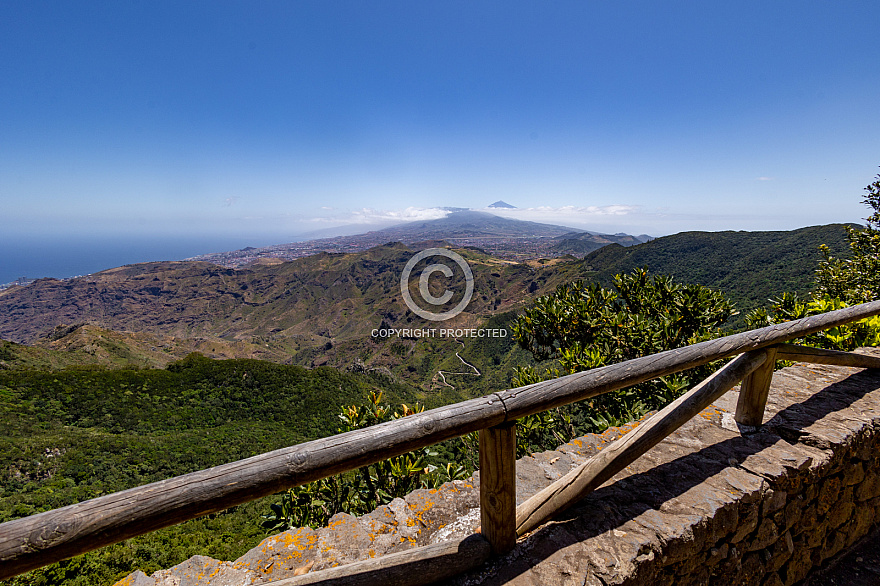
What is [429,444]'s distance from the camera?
1306mm

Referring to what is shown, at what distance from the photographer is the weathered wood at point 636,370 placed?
57.4 inches

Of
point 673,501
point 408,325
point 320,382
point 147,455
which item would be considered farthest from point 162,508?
point 408,325

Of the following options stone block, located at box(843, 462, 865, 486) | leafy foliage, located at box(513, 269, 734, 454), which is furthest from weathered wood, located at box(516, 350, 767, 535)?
leafy foliage, located at box(513, 269, 734, 454)

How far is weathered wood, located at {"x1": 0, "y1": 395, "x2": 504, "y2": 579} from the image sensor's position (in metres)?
0.90

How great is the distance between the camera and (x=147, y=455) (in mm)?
20812

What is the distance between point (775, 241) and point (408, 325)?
85.0 m

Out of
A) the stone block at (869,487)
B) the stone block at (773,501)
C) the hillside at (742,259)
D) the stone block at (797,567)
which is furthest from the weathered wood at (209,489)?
the hillside at (742,259)

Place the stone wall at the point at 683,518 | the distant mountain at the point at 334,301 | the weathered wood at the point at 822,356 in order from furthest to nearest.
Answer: the distant mountain at the point at 334,301, the weathered wood at the point at 822,356, the stone wall at the point at 683,518

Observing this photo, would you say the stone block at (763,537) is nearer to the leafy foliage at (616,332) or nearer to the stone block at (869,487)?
the stone block at (869,487)

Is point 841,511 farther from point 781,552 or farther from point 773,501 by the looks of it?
point 773,501

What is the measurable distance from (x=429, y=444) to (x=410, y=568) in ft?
1.80

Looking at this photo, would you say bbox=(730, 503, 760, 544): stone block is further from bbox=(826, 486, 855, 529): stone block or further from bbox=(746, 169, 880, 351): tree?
bbox=(746, 169, 880, 351): tree

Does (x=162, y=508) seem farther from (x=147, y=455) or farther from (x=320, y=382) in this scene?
(x=320, y=382)

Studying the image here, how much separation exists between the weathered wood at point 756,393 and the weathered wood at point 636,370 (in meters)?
0.18
